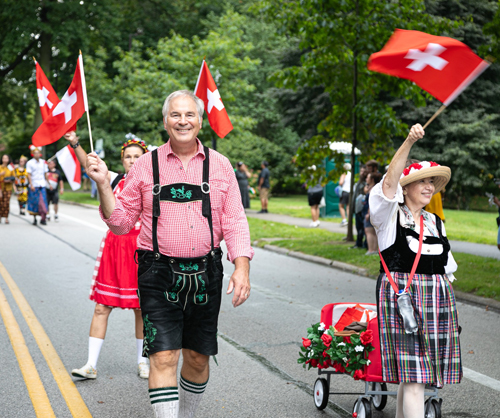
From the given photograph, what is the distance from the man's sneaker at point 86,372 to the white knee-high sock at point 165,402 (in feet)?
6.11

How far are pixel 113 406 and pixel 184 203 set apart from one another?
1.83m

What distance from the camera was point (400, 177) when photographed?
12.2 feet

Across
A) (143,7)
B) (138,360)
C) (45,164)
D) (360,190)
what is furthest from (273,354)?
(143,7)

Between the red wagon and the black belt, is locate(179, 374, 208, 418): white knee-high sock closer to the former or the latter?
the black belt

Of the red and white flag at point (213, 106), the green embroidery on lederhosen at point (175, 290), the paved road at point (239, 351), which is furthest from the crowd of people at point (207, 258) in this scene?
the red and white flag at point (213, 106)

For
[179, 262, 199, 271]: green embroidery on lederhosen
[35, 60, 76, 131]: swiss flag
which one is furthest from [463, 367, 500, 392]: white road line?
[35, 60, 76, 131]: swiss flag

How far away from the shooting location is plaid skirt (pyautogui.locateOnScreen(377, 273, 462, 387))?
362cm

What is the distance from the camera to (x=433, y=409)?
4035 millimetres

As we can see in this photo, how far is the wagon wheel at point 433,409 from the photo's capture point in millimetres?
4023

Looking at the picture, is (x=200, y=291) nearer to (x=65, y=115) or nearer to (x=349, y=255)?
(x=65, y=115)

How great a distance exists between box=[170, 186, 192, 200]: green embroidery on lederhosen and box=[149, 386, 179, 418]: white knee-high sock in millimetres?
989

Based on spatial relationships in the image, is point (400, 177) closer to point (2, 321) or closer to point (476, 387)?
point (476, 387)

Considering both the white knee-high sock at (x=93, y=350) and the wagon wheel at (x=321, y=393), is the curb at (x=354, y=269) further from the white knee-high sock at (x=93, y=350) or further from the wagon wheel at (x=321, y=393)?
the white knee-high sock at (x=93, y=350)

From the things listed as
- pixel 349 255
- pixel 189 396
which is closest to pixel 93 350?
pixel 189 396
